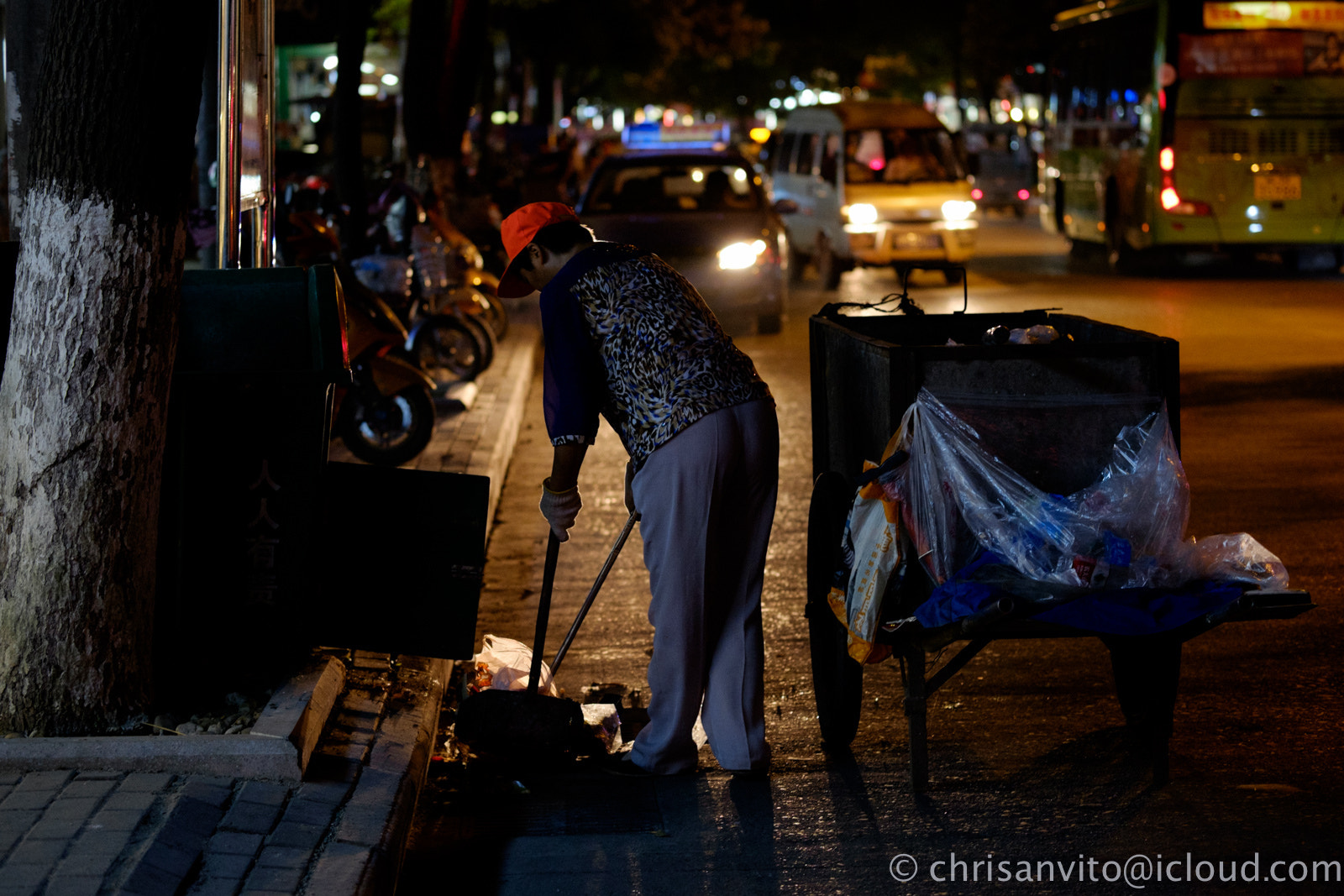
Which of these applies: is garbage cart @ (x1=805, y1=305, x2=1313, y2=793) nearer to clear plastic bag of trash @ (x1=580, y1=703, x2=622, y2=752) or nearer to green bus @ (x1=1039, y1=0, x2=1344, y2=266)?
clear plastic bag of trash @ (x1=580, y1=703, x2=622, y2=752)

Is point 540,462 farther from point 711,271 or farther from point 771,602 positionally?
point 711,271

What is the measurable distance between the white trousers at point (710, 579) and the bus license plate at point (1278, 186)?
16.5 meters

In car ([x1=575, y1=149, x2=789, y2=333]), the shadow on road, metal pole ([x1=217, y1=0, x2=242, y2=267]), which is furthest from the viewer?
car ([x1=575, y1=149, x2=789, y2=333])

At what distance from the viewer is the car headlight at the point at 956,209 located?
17750 millimetres

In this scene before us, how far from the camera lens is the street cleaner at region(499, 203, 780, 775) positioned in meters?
4.23

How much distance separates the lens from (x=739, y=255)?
553 inches

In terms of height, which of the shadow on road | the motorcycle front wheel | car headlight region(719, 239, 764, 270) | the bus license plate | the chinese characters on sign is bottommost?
the shadow on road

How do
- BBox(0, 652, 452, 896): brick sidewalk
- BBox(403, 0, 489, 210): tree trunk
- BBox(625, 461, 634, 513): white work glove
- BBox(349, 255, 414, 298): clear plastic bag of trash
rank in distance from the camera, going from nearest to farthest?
BBox(0, 652, 452, 896): brick sidewalk, BBox(625, 461, 634, 513): white work glove, BBox(349, 255, 414, 298): clear plastic bag of trash, BBox(403, 0, 489, 210): tree trunk

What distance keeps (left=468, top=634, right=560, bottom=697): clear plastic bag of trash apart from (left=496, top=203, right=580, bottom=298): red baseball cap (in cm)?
126

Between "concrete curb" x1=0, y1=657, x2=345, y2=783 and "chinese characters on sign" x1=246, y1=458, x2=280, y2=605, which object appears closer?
"concrete curb" x1=0, y1=657, x2=345, y2=783

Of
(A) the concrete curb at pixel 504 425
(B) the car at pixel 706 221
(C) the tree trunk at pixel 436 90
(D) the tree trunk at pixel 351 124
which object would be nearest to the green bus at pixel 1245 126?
(B) the car at pixel 706 221

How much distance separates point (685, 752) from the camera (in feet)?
14.8

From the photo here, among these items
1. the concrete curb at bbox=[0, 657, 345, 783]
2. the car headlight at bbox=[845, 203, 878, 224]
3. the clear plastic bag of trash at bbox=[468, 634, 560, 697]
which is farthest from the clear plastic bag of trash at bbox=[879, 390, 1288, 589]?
the car headlight at bbox=[845, 203, 878, 224]

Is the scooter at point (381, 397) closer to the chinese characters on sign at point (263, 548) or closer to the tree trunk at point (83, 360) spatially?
the chinese characters on sign at point (263, 548)
